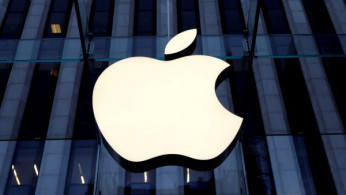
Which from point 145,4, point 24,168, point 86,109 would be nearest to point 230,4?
point 145,4

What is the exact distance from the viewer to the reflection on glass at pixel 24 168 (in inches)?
547

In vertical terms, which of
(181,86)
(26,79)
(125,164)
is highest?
(26,79)

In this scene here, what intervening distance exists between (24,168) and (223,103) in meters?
7.46

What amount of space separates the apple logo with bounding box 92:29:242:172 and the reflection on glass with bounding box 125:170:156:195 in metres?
4.06

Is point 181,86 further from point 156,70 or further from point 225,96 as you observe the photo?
point 225,96

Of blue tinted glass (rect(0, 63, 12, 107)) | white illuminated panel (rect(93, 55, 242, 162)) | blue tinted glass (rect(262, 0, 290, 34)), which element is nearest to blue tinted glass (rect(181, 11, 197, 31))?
blue tinted glass (rect(262, 0, 290, 34))

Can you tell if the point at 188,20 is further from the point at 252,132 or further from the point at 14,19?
the point at 14,19

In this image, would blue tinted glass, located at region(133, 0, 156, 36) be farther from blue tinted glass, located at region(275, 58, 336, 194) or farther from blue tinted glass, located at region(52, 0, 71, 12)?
blue tinted glass, located at region(275, 58, 336, 194)

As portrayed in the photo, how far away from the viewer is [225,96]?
643 inches

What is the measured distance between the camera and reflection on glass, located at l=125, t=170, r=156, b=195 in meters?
13.7

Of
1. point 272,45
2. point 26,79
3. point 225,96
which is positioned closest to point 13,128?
point 26,79

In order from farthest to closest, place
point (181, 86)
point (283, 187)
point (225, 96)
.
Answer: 1. point (225, 96)
2. point (283, 187)
3. point (181, 86)

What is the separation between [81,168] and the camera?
1462 cm

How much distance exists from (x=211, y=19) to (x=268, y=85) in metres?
4.67
